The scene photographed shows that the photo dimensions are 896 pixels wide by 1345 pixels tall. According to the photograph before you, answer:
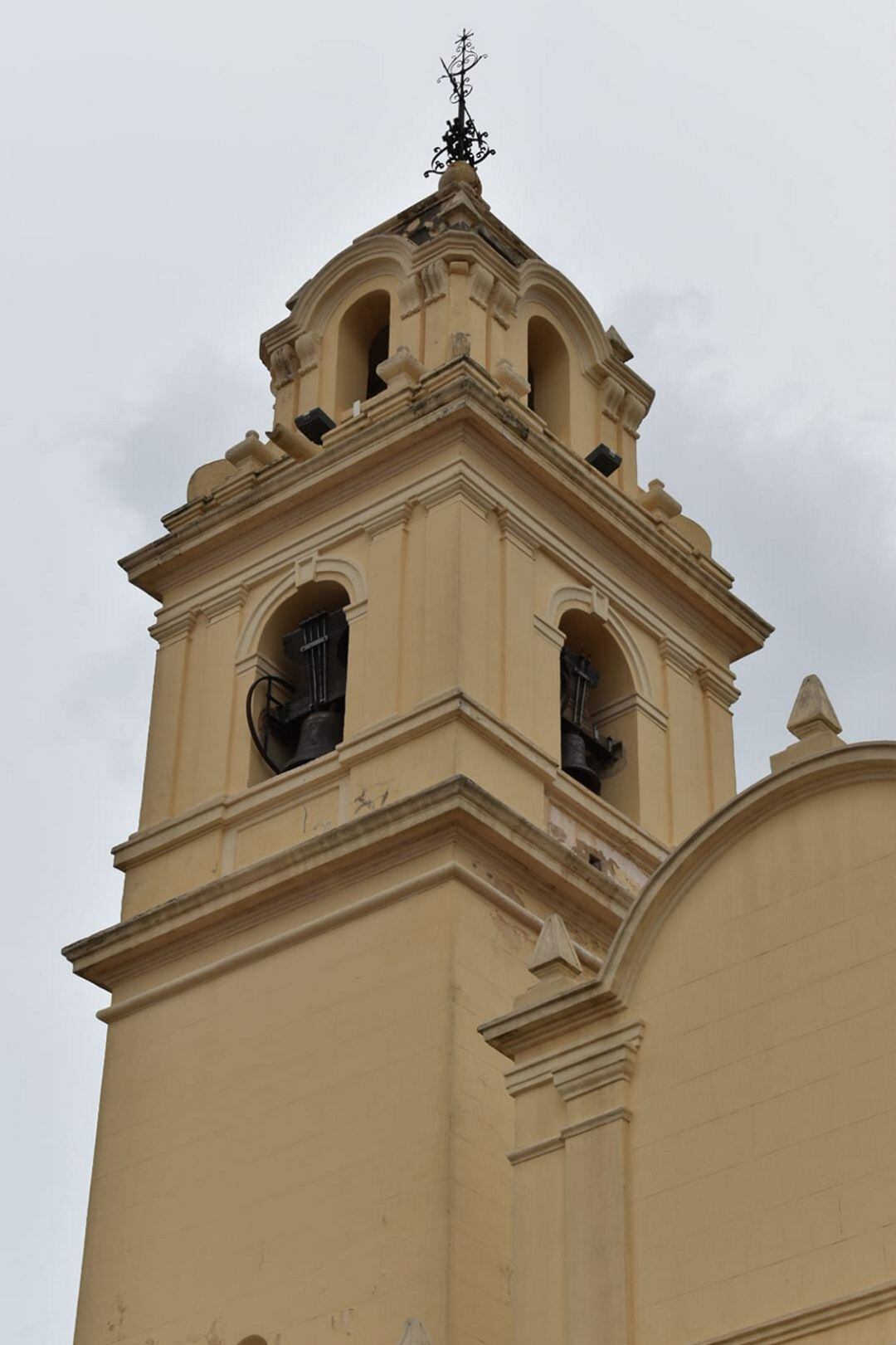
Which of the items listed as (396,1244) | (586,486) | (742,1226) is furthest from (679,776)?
(742,1226)

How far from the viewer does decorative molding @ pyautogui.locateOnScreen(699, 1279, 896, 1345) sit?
15469 millimetres

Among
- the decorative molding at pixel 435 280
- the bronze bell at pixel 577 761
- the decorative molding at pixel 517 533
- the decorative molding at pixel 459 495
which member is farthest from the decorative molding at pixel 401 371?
the bronze bell at pixel 577 761

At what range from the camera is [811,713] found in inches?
715

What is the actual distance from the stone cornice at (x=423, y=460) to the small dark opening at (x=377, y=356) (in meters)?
2.20

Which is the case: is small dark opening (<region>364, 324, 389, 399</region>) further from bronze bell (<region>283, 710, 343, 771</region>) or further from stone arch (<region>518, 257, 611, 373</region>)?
bronze bell (<region>283, 710, 343, 771</region>)

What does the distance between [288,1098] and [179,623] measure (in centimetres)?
579

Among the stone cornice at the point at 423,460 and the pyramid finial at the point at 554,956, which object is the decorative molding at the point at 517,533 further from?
the pyramid finial at the point at 554,956

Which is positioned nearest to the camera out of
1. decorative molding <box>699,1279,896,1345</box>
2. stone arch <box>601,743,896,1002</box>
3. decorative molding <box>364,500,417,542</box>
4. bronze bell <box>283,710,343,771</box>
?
decorative molding <box>699,1279,896,1345</box>

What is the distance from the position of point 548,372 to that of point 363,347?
1829mm

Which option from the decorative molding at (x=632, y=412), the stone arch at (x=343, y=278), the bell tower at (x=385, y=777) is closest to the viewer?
the bell tower at (x=385, y=777)

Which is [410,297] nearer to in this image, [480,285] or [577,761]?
[480,285]

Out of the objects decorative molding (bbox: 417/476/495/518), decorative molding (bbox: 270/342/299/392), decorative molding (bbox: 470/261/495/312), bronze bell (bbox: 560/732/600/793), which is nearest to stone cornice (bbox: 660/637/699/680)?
bronze bell (bbox: 560/732/600/793)

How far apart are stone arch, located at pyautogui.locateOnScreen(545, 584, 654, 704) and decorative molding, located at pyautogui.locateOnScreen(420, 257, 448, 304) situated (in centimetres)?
335

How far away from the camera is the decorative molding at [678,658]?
25422mm
